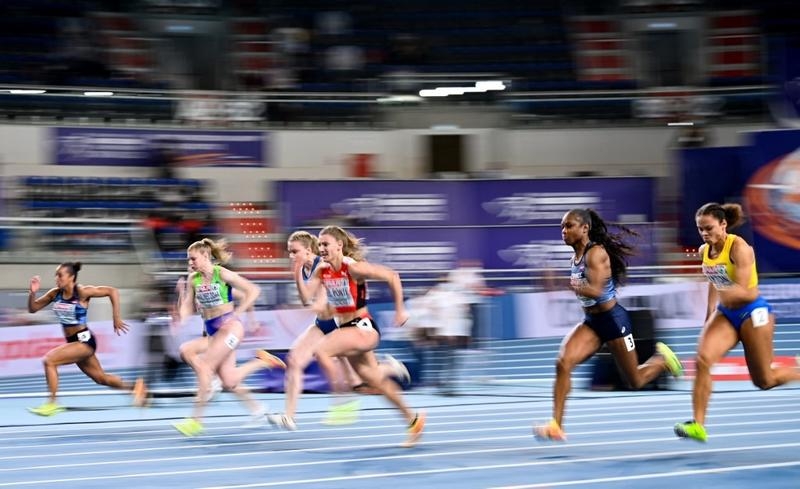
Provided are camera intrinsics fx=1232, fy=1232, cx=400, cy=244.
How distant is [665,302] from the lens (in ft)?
56.8

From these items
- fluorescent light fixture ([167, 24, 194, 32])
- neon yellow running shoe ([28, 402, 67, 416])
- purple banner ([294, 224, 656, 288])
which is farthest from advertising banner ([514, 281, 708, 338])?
fluorescent light fixture ([167, 24, 194, 32])

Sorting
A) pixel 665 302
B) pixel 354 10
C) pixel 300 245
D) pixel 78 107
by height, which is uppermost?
pixel 354 10

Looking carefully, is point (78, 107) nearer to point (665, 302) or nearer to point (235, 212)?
point (235, 212)

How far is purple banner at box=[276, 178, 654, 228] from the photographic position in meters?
21.8

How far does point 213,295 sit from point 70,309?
2795 millimetres

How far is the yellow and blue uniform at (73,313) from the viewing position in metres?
13.4

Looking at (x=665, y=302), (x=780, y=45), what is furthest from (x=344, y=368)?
(x=780, y=45)

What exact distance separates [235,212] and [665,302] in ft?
29.0

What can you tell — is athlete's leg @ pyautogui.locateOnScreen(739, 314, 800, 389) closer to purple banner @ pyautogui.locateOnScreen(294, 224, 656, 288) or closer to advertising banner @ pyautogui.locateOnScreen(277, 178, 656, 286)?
advertising banner @ pyautogui.locateOnScreen(277, 178, 656, 286)

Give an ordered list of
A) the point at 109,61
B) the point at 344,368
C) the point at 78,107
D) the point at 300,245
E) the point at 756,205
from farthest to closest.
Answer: the point at 109,61
the point at 78,107
the point at 756,205
the point at 344,368
the point at 300,245

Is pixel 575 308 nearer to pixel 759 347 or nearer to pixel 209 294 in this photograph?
pixel 209 294

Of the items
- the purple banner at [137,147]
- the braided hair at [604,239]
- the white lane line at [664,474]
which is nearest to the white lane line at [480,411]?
the braided hair at [604,239]

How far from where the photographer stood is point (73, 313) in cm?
1344

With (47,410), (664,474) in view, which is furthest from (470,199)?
(664,474)
